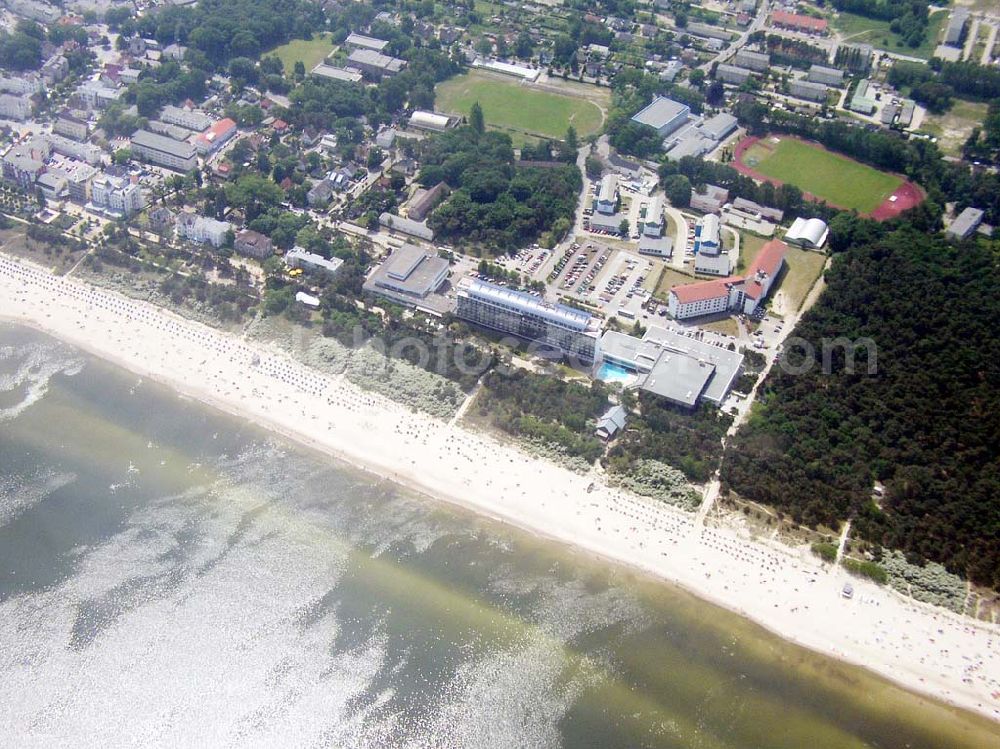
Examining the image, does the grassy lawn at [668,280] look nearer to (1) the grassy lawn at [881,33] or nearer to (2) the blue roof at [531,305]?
(2) the blue roof at [531,305]

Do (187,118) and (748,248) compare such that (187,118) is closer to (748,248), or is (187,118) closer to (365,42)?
(365,42)

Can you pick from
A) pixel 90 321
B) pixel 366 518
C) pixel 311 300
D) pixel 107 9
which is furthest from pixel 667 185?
pixel 107 9

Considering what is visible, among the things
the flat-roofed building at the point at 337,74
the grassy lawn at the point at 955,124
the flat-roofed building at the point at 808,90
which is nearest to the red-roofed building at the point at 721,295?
the grassy lawn at the point at 955,124

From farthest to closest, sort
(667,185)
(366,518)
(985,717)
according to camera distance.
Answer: (667,185), (366,518), (985,717)

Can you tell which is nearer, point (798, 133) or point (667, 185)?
point (667, 185)

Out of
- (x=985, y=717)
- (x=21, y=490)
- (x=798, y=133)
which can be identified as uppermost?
(x=798, y=133)

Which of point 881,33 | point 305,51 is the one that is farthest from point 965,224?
point 305,51

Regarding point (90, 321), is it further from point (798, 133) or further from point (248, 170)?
point (798, 133)

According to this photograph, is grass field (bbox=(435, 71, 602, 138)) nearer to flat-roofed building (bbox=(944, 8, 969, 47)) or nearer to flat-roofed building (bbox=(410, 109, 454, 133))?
flat-roofed building (bbox=(410, 109, 454, 133))
